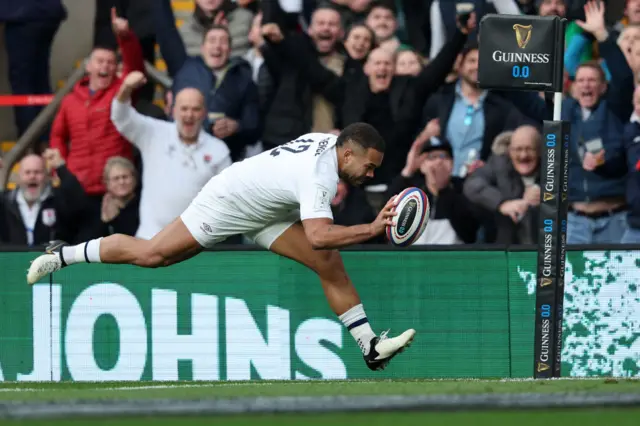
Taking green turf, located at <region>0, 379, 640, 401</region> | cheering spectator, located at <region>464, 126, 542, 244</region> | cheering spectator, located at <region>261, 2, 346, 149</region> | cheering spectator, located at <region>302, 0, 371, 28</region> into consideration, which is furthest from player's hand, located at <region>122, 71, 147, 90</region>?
green turf, located at <region>0, 379, 640, 401</region>

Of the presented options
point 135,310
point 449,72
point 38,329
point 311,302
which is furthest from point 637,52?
point 38,329

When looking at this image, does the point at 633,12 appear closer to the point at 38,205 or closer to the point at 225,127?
the point at 225,127

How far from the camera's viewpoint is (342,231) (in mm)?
9609

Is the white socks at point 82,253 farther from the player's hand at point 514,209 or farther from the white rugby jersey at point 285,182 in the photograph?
the player's hand at point 514,209

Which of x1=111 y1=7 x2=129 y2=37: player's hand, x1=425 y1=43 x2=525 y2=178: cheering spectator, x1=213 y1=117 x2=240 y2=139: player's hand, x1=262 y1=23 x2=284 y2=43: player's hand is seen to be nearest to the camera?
x1=425 y1=43 x2=525 y2=178: cheering spectator

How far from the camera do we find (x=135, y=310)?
11906 mm

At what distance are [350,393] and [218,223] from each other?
7.88 ft

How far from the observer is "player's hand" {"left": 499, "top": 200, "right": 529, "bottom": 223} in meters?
12.2

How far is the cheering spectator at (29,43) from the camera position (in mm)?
14281

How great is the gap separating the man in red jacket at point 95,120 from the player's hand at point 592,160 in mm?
4473

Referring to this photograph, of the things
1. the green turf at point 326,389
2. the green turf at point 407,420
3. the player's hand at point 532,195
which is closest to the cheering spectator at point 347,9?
the player's hand at point 532,195

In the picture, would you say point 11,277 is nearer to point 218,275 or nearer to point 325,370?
point 218,275

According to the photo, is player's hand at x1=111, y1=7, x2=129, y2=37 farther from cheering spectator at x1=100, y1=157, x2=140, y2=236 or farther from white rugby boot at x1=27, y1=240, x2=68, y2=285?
white rugby boot at x1=27, y1=240, x2=68, y2=285

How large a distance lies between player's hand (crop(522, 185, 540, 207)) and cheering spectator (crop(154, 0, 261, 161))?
2685 millimetres
